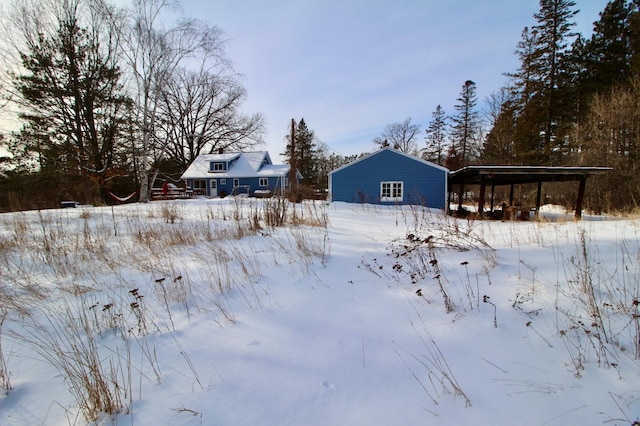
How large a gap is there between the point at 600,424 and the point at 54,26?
76.0 feet

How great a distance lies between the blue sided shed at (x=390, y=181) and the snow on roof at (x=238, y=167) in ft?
42.8

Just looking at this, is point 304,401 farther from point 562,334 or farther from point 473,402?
point 562,334

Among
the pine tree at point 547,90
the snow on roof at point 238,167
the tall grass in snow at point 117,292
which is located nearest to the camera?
the tall grass in snow at point 117,292

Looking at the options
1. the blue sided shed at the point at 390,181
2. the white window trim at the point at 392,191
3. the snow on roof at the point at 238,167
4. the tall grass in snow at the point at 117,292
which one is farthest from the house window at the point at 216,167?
the tall grass in snow at the point at 117,292

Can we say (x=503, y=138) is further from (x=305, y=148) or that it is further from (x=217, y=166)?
(x=217, y=166)

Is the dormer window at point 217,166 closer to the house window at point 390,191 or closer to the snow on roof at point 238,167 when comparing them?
the snow on roof at point 238,167

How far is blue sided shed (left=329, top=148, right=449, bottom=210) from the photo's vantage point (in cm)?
1623

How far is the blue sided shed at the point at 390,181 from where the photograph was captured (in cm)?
1623

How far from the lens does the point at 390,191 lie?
17.0 m

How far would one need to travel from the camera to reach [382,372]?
1.62 m

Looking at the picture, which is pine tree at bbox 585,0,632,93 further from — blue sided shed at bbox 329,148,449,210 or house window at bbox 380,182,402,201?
house window at bbox 380,182,402,201

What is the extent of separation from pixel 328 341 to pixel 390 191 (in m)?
16.0

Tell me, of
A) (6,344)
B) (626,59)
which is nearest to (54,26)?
(6,344)

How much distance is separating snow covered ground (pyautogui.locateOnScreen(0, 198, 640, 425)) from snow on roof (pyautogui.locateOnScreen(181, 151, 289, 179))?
88.2ft
